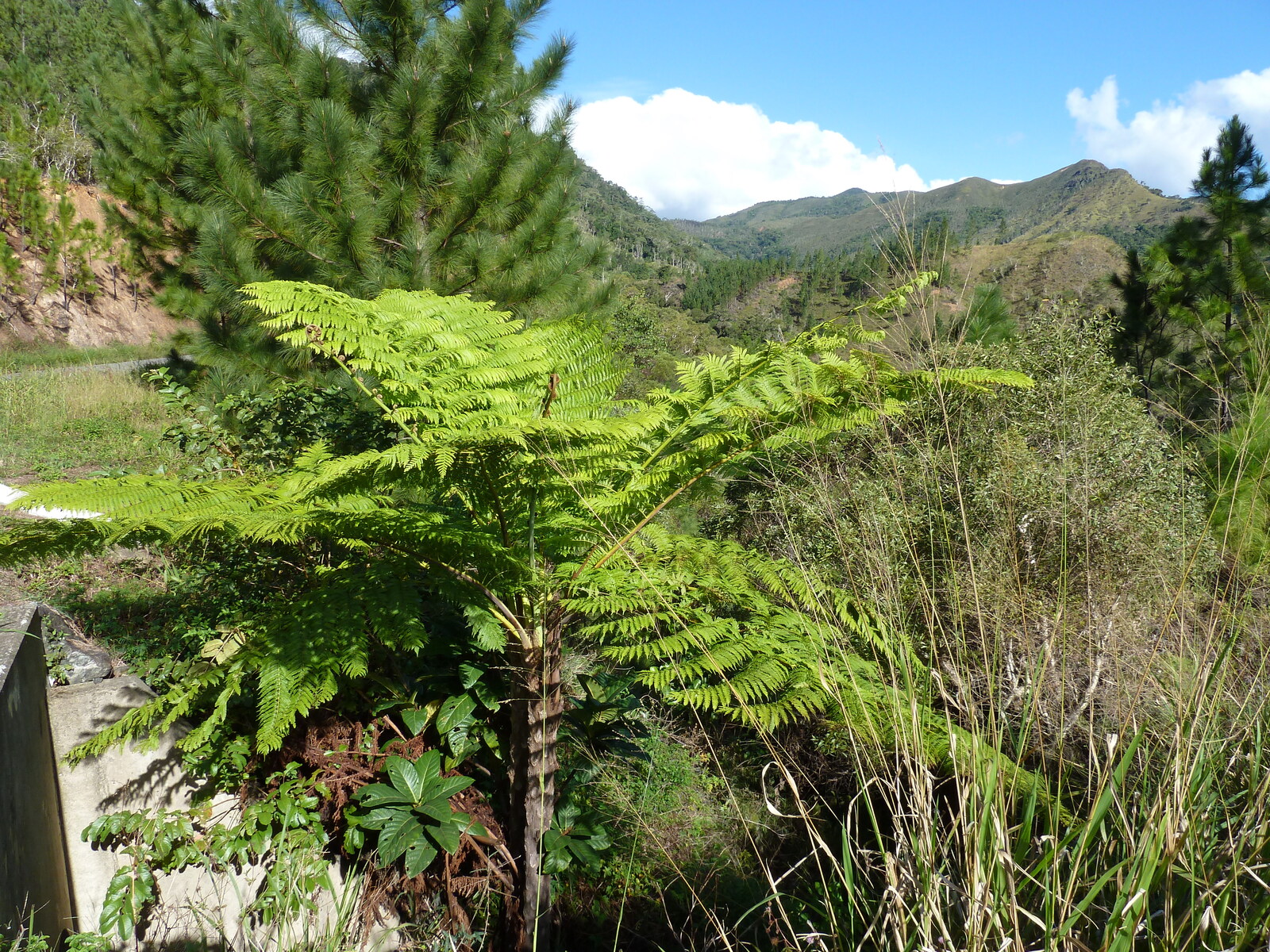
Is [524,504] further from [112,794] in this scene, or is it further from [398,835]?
[112,794]

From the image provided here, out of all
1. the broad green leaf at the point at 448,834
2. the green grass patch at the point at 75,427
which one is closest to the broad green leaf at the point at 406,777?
the broad green leaf at the point at 448,834

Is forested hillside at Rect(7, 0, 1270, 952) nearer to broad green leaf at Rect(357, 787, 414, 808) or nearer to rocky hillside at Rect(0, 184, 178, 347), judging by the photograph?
broad green leaf at Rect(357, 787, 414, 808)

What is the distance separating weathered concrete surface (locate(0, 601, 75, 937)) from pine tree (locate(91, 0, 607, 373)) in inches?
102

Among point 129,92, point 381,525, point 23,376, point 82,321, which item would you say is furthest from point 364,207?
point 82,321

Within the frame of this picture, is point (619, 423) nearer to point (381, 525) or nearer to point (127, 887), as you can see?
point (381, 525)

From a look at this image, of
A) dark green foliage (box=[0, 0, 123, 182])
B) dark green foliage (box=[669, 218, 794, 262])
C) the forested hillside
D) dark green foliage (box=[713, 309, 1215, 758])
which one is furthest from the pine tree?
dark green foliage (box=[669, 218, 794, 262])

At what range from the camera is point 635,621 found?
1720mm

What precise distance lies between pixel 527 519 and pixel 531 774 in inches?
26.1

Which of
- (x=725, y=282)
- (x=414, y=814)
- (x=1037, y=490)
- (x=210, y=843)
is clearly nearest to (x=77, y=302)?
(x=210, y=843)

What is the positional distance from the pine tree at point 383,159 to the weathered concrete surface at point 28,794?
2.59m

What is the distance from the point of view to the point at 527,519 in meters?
1.77

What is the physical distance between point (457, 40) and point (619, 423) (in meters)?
3.83

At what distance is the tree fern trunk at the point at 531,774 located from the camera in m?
1.76

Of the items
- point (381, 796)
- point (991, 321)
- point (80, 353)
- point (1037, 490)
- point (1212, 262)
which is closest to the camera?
point (381, 796)
